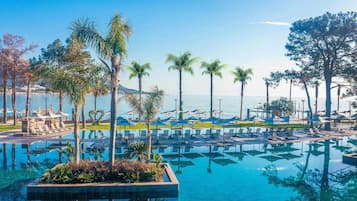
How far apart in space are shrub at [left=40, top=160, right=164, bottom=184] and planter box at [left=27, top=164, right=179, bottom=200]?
326 millimetres

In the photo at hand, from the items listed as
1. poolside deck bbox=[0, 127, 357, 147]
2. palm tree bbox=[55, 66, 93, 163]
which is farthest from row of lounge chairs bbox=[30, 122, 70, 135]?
palm tree bbox=[55, 66, 93, 163]

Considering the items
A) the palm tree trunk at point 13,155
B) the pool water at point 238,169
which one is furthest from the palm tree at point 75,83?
the palm tree trunk at point 13,155

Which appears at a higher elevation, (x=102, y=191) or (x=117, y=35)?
(x=117, y=35)

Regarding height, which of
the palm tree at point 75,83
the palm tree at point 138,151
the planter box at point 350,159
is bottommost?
the planter box at point 350,159

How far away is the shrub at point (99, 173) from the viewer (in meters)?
10.1

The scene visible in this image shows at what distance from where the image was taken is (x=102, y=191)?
9.82 metres

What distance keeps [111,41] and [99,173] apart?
473 centimetres

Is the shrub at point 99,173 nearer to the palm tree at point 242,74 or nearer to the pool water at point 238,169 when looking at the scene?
the pool water at point 238,169

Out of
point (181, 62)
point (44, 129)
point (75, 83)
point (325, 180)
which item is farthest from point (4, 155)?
point (181, 62)

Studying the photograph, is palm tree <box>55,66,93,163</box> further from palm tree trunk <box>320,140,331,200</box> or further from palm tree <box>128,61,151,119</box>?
palm tree <box>128,61,151,119</box>

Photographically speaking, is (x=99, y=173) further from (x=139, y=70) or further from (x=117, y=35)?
(x=139, y=70)

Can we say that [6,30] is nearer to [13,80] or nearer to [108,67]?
[13,80]

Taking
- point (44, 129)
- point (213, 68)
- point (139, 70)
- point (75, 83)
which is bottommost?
point (44, 129)

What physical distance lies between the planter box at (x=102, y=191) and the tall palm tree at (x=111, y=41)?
1.27 meters
